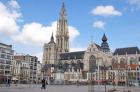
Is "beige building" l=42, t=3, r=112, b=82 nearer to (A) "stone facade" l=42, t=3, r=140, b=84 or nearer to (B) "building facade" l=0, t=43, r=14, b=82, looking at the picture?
(A) "stone facade" l=42, t=3, r=140, b=84

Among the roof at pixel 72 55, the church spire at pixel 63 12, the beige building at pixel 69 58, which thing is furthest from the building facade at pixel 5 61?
the church spire at pixel 63 12

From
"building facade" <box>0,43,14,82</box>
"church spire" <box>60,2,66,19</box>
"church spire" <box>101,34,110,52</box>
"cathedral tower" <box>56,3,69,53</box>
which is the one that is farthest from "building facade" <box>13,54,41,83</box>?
"church spire" <box>60,2,66,19</box>

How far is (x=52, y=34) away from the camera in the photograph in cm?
18475

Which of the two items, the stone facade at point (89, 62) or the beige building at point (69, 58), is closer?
the stone facade at point (89, 62)

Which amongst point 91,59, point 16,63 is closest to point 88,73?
point 91,59

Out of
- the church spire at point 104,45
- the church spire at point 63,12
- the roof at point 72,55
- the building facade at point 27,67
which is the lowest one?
the building facade at point 27,67

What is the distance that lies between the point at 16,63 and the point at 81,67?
41.0m

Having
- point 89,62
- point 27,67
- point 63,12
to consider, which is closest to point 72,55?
point 89,62

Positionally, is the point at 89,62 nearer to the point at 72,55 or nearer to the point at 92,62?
the point at 92,62

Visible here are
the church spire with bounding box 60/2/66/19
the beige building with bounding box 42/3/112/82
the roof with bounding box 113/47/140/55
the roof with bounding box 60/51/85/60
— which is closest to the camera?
the roof with bounding box 113/47/140/55

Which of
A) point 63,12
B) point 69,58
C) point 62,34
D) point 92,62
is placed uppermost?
point 63,12

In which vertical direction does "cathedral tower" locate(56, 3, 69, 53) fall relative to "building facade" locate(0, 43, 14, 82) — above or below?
above

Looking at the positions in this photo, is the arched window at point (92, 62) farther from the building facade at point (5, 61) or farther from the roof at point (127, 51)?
the building facade at point (5, 61)

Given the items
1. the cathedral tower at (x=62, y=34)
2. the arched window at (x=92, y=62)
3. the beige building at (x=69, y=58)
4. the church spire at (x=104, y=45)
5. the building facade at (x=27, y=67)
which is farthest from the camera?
the cathedral tower at (x=62, y=34)
